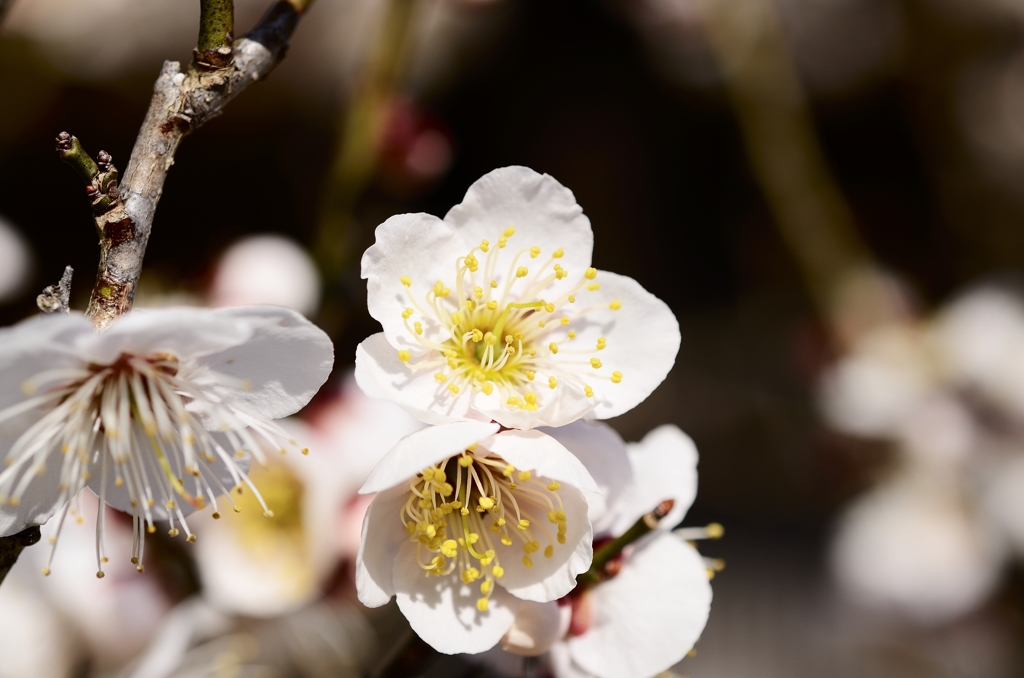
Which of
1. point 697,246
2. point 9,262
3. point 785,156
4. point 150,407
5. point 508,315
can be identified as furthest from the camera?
point 697,246

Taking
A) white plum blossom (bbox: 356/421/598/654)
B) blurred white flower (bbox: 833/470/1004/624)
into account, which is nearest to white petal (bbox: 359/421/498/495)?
white plum blossom (bbox: 356/421/598/654)

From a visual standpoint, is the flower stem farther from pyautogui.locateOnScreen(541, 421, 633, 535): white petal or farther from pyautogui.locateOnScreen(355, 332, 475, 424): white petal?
pyautogui.locateOnScreen(355, 332, 475, 424): white petal

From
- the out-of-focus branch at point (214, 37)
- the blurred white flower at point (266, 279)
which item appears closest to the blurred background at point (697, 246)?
the blurred white flower at point (266, 279)

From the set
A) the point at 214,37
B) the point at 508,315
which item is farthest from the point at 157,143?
the point at 508,315

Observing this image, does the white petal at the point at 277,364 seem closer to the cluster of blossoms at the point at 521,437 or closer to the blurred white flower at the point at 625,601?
the cluster of blossoms at the point at 521,437

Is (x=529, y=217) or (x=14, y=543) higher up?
(x=529, y=217)

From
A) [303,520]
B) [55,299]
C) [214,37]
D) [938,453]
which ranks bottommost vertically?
[938,453]

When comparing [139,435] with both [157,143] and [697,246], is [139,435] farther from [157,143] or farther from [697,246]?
[697,246]
